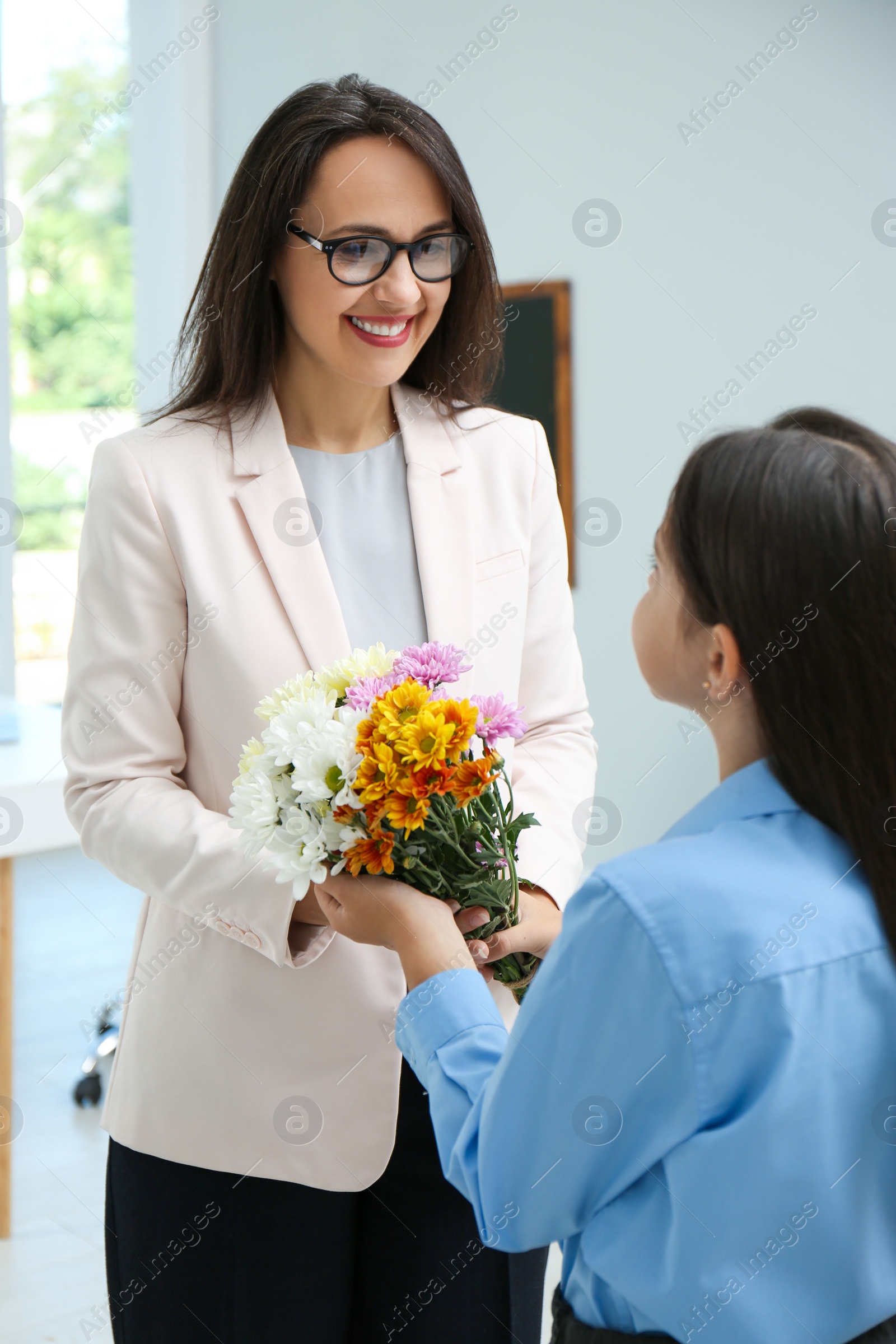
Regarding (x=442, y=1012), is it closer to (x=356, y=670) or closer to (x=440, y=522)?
(x=356, y=670)

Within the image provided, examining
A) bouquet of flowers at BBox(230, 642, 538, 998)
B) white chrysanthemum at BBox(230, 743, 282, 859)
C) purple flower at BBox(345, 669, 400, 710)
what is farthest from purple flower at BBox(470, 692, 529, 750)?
white chrysanthemum at BBox(230, 743, 282, 859)

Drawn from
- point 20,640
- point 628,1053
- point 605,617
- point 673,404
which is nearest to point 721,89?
point 673,404

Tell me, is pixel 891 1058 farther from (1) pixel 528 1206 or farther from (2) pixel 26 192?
(2) pixel 26 192

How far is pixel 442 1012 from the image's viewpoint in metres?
1.03

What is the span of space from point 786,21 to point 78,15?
3.82m

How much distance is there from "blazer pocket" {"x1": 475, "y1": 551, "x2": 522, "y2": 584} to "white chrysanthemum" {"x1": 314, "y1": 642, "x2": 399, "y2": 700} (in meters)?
0.29

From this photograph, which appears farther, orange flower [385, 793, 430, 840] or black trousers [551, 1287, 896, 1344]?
orange flower [385, 793, 430, 840]

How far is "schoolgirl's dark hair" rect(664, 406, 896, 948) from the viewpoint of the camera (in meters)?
0.85

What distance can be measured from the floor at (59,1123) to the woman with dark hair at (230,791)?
4.92 feet

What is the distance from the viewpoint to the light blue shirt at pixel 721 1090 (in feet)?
2.65

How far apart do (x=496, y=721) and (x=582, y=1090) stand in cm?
44

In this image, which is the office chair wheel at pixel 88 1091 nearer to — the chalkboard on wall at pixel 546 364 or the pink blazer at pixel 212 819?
the pink blazer at pixel 212 819

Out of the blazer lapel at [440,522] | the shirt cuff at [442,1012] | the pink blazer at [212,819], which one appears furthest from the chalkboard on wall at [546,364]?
the shirt cuff at [442,1012]

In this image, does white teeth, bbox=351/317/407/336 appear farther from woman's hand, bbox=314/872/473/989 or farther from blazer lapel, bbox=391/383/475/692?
woman's hand, bbox=314/872/473/989
